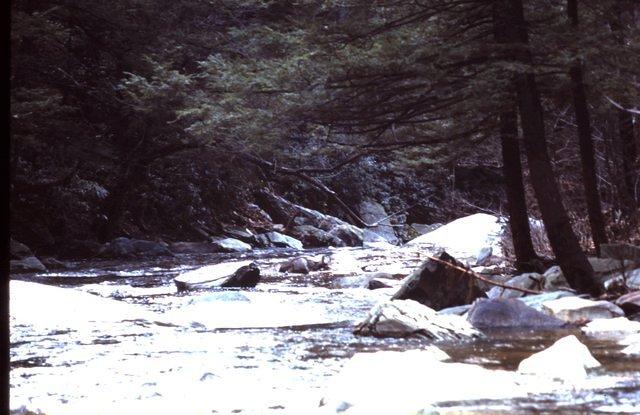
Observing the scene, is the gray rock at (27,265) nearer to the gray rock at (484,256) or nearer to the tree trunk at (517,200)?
the gray rock at (484,256)

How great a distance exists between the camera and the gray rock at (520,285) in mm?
8766

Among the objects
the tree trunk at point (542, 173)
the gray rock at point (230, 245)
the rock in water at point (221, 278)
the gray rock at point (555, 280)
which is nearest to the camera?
the tree trunk at point (542, 173)

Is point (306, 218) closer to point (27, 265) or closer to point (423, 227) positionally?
point (423, 227)

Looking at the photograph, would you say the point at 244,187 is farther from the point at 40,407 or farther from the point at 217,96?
the point at 40,407

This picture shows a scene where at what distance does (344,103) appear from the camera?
9.02 meters

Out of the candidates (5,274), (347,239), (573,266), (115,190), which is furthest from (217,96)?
(347,239)

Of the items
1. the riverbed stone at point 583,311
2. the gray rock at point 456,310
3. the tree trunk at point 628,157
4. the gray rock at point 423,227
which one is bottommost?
the gray rock at point 456,310

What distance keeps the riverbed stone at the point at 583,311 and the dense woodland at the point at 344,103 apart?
1149mm

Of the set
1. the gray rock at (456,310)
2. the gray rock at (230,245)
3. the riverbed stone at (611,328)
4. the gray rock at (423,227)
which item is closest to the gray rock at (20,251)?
the gray rock at (230,245)

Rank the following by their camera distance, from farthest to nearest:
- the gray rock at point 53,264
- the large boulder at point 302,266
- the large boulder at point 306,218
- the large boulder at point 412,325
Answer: the large boulder at point 306,218
the gray rock at point 53,264
the large boulder at point 302,266
the large boulder at point 412,325

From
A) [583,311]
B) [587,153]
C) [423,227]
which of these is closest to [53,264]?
[587,153]

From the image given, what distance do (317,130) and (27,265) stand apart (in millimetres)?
6510

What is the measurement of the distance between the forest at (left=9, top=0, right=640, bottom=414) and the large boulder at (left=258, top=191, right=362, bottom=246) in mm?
78

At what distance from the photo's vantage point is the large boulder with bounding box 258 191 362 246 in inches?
912
